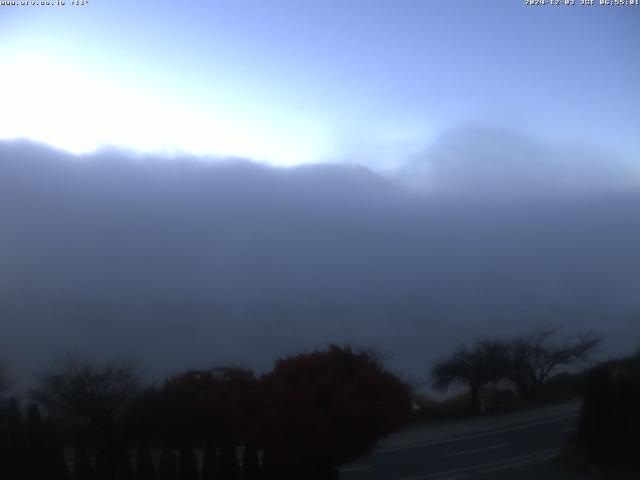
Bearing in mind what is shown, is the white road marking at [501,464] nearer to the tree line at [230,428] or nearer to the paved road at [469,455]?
the paved road at [469,455]

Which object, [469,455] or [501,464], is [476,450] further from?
[501,464]

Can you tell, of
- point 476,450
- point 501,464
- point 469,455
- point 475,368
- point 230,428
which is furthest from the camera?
point 475,368

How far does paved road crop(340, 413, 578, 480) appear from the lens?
77.8 feet

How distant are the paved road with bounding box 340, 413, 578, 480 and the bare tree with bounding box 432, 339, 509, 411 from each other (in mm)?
8360

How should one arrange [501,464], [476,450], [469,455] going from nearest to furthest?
1. [501,464]
2. [469,455]
3. [476,450]

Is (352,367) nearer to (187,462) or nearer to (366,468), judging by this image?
(187,462)

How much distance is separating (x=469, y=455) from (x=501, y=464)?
119 inches

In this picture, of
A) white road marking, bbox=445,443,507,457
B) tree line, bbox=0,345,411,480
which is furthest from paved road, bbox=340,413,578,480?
tree line, bbox=0,345,411,480

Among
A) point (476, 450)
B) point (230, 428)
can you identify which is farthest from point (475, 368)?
point (230, 428)

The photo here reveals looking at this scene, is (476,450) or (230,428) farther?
(476,450)

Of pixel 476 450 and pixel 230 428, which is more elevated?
pixel 230 428

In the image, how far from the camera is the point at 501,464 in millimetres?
24266

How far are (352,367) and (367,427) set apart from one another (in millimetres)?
1607

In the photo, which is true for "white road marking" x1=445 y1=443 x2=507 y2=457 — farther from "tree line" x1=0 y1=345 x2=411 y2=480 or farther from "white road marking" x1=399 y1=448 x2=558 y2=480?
"tree line" x1=0 y1=345 x2=411 y2=480
